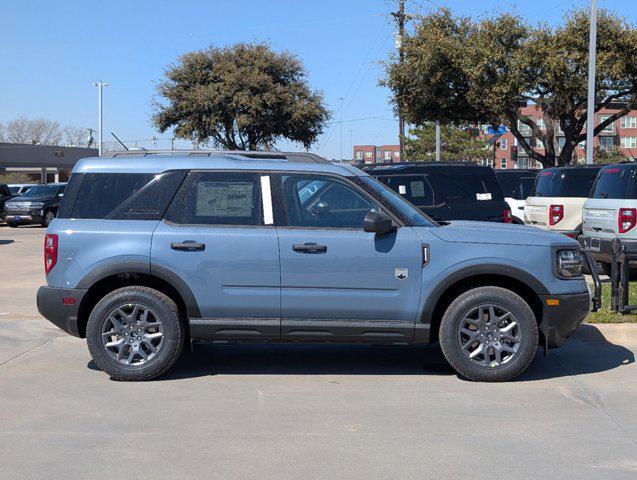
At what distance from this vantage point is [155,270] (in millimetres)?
6727

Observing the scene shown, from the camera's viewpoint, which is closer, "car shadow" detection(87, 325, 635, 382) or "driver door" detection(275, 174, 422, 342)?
"driver door" detection(275, 174, 422, 342)

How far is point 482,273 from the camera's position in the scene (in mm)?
6715

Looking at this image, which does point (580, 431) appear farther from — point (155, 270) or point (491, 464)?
point (155, 270)

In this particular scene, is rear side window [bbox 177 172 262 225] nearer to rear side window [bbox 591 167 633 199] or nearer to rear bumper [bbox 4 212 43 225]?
rear side window [bbox 591 167 633 199]

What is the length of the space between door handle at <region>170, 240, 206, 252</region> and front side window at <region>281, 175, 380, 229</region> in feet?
2.58

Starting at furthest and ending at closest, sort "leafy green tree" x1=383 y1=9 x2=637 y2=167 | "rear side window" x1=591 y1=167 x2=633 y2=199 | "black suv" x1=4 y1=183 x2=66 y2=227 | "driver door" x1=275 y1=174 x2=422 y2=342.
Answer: "black suv" x1=4 y1=183 x2=66 y2=227, "leafy green tree" x1=383 y1=9 x2=637 y2=167, "rear side window" x1=591 y1=167 x2=633 y2=199, "driver door" x1=275 y1=174 x2=422 y2=342

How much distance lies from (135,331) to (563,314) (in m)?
3.75

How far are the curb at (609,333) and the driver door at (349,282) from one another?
270 centimetres

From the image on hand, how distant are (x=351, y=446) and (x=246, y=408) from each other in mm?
1201

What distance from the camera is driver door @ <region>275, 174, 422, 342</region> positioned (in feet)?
21.9

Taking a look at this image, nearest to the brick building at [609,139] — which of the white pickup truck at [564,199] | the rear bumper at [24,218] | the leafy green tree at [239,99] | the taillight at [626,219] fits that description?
the leafy green tree at [239,99]

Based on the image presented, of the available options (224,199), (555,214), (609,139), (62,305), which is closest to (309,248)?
(224,199)

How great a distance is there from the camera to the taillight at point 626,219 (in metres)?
10.9

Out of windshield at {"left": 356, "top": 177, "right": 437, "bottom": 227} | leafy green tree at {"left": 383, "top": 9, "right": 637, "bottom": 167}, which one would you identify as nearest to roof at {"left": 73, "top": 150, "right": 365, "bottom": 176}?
windshield at {"left": 356, "top": 177, "right": 437, "bottom": 227}
